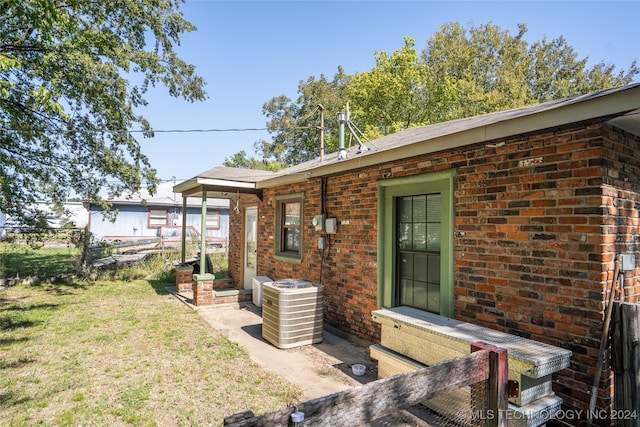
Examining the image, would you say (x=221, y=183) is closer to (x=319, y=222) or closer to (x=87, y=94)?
(x=319, y=222)

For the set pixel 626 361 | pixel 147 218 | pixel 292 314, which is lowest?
pixel 292 314

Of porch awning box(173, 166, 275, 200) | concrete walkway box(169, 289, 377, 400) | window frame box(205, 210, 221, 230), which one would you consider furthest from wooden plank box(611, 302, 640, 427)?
window frame box(205, 210, 221, 230)

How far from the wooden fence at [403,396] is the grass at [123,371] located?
2232mm

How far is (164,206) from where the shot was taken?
22766 mm

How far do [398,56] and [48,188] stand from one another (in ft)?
60.9

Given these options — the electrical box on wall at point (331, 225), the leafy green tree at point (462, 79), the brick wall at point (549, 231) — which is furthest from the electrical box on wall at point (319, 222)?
the leafy green tree at point (462, 79)

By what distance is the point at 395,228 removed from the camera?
190 inches

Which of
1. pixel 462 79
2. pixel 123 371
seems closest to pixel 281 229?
pixel 123 371

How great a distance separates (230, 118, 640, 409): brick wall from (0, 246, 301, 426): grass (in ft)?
8.12

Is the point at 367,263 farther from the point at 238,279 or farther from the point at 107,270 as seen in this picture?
the point at 107,270

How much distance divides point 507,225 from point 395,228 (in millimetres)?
1642

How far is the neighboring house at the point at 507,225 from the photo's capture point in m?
2.82

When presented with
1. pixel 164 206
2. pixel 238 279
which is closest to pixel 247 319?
pixel 238 279

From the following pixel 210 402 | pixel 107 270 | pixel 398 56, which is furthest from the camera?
pixel 398 56
